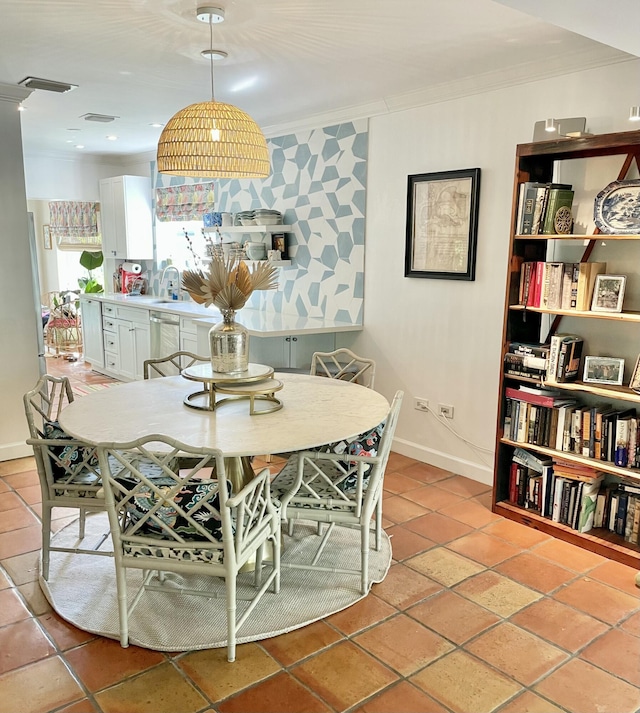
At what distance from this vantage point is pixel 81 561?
109 inches

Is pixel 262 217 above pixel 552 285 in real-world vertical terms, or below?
above

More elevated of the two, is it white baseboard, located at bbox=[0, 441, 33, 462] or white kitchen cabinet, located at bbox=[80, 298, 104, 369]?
white kitchen cabinet, located at bbox=[80, 298, 104, 369]

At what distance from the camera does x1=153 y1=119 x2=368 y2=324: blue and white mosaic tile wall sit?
4398 mm

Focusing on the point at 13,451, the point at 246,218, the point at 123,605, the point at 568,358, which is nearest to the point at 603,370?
the point at 568,358

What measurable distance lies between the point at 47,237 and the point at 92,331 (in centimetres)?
273

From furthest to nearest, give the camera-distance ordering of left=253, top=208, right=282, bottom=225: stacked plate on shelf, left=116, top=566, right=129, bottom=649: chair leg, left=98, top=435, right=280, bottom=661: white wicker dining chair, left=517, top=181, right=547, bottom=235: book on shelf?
1. left=253, top=208, right=282, bottom=225: stacked plate on shelf
2. left=517, top=181, right=547, bottom=235: book on shelf
3. left=116, top=566, right=129, bottom=649: chair leg
4. left=98, top=435, right=280, bottom=661: white wicker dining chair

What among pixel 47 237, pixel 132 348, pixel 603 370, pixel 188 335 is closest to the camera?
pixel 603 370

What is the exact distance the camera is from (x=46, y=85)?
373 cm

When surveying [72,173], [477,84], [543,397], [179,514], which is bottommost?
[179,514]

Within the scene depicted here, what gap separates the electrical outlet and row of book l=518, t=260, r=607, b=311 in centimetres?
115

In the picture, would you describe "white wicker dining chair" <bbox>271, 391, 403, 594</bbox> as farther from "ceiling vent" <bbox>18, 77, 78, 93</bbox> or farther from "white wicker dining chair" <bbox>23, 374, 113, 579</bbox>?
"ceiling vent" <bbox>18, 77, 78, 93</bbox>

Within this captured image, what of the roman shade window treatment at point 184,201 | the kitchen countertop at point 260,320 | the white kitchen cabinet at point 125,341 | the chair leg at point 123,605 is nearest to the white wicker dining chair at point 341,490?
the chair leg at point 123,605

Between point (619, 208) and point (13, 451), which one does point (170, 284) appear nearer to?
point (13, 451)

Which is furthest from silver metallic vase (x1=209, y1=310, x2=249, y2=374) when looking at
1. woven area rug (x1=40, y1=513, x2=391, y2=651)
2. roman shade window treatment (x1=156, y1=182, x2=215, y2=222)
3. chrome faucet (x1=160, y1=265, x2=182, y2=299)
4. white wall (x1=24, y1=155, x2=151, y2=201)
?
white wall (x1=24, y1=155, x2=151, y2=201)
